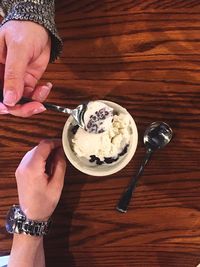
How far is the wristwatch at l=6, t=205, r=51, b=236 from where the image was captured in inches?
43.0

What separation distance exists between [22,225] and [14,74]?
37 centimetres

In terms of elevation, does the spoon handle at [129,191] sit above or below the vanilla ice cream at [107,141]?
below

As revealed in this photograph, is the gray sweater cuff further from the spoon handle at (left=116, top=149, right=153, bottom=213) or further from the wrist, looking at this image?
the wrist

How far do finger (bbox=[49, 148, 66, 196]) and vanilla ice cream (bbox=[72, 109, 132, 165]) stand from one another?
0.05 metres

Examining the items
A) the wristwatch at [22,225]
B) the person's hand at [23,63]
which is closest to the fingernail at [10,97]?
the person's hand at [23,63]

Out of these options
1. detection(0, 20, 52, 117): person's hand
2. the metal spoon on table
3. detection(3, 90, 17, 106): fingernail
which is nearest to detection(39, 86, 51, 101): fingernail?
detection(0, 20, 52, 117): person's hand

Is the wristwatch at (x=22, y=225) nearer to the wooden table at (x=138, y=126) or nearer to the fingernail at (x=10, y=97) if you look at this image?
the wooden table at (x=138, y=126)

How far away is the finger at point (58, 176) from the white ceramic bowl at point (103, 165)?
34mm

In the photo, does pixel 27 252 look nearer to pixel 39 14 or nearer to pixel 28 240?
pixel 28 240

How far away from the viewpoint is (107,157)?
3.55ft

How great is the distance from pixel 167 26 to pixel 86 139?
1.22 feet

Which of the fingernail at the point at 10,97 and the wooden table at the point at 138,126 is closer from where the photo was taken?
the fingernail at the point at 10,97

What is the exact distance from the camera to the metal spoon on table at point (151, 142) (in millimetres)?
1088

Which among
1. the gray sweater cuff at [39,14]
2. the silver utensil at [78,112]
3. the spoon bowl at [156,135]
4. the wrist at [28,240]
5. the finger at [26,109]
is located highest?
the gray sweater cuff at [39,14]
